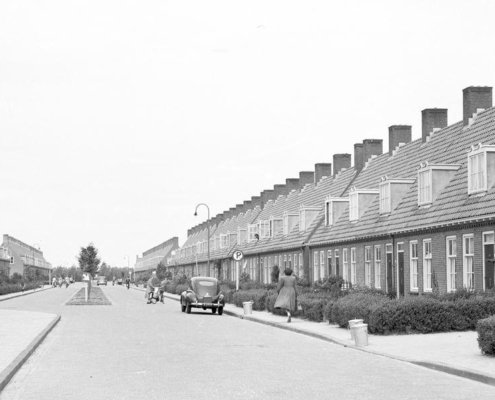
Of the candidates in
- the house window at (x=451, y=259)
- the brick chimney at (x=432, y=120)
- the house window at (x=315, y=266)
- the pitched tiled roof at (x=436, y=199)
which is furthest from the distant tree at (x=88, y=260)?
the house window at (x=451, y=259)

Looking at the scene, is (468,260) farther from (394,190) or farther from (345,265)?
(345,265)

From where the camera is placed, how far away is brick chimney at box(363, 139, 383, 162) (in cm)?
5075

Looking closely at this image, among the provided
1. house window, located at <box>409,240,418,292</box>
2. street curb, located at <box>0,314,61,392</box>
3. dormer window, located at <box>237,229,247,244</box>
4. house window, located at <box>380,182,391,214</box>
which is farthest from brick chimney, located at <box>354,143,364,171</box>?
street curb, located at <box>0,314,61,392</box>

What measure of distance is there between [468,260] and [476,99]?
29.9 feet

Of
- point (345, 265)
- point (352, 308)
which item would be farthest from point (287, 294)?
point (345, 265)

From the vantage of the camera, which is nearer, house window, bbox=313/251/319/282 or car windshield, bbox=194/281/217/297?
car windshield, bbox=194/281/217/297

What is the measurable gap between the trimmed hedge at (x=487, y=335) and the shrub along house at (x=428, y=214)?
11.3 meters

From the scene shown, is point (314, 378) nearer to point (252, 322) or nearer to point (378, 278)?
point (252, 322)

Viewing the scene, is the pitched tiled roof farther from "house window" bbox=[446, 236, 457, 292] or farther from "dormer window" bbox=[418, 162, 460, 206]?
"house window" bbox=[446, 236, 457, 292]

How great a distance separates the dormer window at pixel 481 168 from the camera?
1118 inches

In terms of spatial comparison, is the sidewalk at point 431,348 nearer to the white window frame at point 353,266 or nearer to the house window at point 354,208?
the white window frame at point 353,266

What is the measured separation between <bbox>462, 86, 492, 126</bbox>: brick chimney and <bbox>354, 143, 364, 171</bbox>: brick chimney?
15637mm

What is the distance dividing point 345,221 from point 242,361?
97.9ft

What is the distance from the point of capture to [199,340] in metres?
21.6
